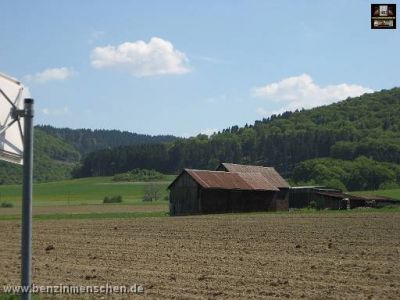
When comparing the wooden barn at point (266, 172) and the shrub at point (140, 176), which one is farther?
the shrub at point (140, 176)

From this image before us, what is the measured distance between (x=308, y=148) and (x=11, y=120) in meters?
149

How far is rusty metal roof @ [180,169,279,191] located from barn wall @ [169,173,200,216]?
894mm

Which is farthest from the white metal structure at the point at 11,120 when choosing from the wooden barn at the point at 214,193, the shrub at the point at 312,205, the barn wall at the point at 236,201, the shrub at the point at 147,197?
the shrub at the point at 147,197

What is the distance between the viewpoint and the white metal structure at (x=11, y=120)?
6.15 metres

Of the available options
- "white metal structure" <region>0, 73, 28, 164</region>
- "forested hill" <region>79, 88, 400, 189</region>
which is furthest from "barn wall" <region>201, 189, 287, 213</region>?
"forested hill" <region>79, 88, 400, 189</region>

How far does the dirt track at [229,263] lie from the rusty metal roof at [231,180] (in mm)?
30651

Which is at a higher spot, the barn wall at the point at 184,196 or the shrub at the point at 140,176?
the shrub at the point at 140,176

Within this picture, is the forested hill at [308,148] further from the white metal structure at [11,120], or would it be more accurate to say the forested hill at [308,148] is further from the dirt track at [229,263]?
the white metal structure at [11,120]

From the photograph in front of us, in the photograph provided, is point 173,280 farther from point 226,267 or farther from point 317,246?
point 317,246

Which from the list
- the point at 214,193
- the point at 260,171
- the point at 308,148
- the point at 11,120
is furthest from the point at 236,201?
the point at 308,148

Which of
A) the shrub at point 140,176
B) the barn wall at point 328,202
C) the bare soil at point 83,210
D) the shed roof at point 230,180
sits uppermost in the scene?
the shrub at point 140,176

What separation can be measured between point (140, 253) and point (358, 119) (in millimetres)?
150239

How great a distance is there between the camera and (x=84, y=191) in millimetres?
142000

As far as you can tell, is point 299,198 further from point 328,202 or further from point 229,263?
point 229,263
